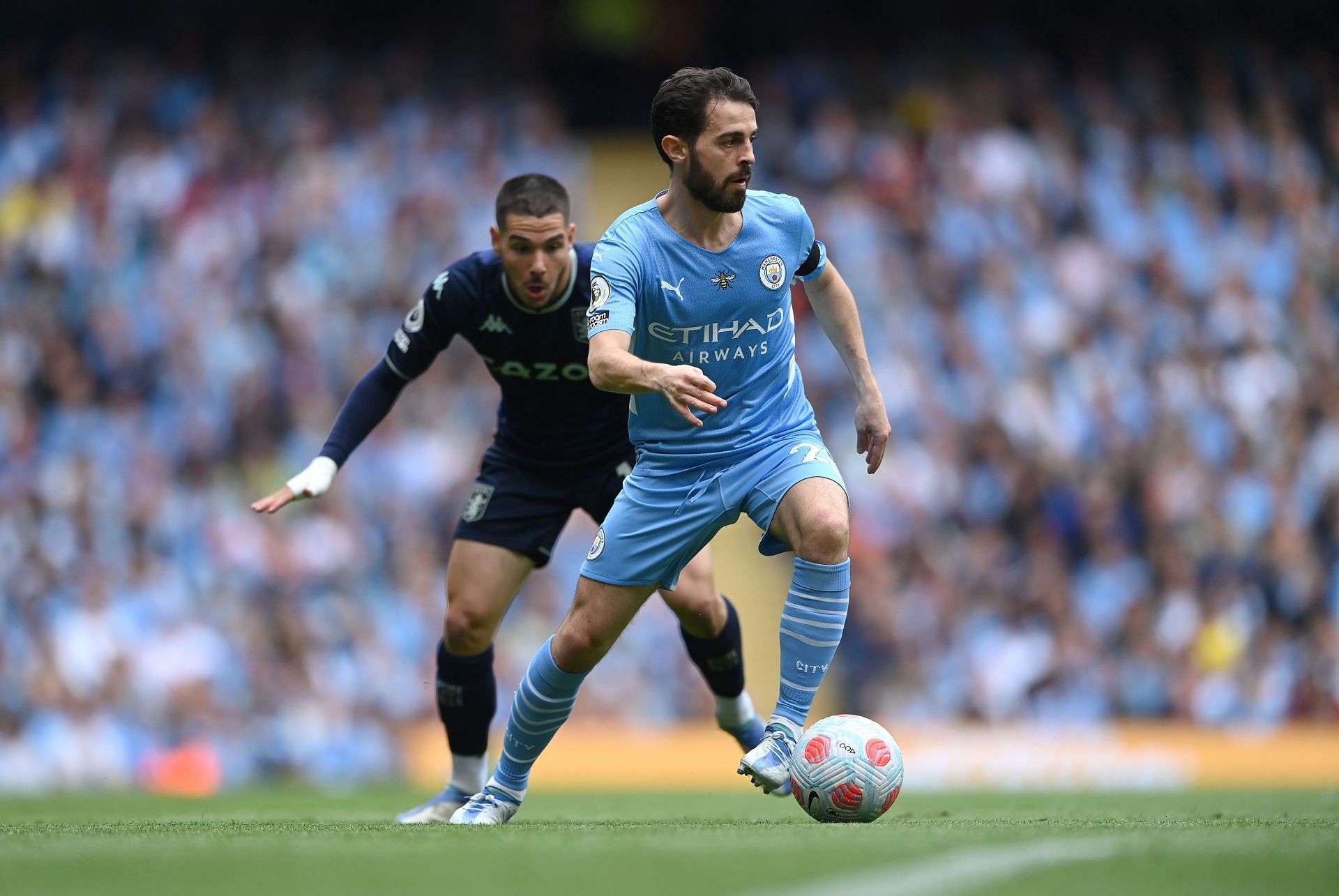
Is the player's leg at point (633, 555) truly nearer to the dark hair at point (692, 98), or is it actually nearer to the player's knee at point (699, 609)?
the player's knee at point (699, 609)

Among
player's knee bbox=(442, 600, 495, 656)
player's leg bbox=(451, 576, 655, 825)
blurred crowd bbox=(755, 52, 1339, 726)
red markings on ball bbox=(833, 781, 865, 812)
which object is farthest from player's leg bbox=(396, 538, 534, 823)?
blurred crowd bbox=(755, 52, 1339, 726)

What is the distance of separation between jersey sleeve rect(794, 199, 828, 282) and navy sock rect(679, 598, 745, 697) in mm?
1590

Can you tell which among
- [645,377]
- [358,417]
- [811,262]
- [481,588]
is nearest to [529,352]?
[358,417]

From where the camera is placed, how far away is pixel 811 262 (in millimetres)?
6309

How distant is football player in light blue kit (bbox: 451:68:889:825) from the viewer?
578 cm

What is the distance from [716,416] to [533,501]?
1324 mm

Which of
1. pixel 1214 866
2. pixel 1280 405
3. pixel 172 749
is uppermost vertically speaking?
pixel 1280 405

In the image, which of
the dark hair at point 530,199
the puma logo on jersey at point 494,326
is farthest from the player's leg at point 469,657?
the dark hair at point 530,199

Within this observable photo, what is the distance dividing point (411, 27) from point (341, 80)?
50.2 inches

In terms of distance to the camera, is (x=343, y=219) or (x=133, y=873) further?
(x=343, y=219)

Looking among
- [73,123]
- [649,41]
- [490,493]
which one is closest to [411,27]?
[649,41]

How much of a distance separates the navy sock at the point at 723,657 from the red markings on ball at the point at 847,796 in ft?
5.25

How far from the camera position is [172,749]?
43.2 ft

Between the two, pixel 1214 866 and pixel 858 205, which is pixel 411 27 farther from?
pixel 1214 866
